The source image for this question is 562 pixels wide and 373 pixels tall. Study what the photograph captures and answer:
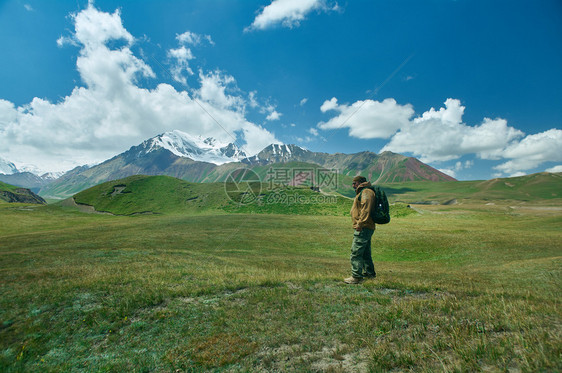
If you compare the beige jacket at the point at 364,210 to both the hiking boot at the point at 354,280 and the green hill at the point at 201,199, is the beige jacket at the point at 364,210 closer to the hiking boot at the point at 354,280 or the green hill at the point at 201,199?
the hiking boot at the point at 354,280

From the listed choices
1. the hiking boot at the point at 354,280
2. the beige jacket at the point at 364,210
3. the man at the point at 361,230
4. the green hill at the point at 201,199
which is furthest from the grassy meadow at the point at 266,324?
the green hill at the point at 201,199

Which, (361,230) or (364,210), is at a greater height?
(364,210)

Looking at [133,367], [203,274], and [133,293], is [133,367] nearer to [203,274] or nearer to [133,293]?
[133,293]

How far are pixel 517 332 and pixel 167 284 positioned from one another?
440 inches

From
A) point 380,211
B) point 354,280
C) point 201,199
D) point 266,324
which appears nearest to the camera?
point 266,324

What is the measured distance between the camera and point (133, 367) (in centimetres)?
494

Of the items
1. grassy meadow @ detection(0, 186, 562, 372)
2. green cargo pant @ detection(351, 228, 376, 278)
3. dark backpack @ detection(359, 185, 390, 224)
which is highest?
dark backpack @ detection(359, 185, 390, 224)

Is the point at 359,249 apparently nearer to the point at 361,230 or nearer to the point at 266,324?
the point at 361,230

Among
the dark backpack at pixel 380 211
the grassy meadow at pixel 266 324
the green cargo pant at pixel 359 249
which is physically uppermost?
the dark backpack at pixel 380 211

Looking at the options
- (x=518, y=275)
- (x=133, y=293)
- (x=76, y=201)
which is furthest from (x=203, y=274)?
(x=76, y=201)

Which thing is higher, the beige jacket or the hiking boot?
the beige jacket

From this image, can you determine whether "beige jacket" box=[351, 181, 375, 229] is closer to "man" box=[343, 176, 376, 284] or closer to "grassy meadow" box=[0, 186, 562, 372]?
"man" box=[343, 176, 376, 284]

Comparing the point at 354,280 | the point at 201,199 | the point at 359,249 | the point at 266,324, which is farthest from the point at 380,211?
the point at 201,199

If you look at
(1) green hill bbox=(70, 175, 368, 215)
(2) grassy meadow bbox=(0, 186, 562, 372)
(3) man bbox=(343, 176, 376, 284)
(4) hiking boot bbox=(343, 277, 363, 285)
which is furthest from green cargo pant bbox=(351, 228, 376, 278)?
(1) green hill bbox=(70, 175, 368, 215)
